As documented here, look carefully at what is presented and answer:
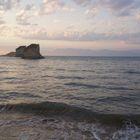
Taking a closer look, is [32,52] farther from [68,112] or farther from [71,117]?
[71,117]

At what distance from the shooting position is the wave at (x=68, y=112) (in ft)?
42.5

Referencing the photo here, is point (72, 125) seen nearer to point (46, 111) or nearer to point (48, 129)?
point (48, 129)

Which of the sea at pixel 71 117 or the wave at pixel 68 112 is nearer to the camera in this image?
the sea at pixel 71 117

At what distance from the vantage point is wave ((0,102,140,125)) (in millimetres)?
12969

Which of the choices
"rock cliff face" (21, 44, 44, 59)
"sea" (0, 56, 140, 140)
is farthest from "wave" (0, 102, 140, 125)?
"rock cliff face" (21, 44, 44, 59)

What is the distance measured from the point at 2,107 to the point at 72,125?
5032 millimetres

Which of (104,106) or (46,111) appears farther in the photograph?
(104,106)

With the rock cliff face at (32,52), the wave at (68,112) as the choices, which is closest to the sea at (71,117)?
Result: the wave at (68,112)

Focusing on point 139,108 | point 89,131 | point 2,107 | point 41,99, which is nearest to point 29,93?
point 41,99

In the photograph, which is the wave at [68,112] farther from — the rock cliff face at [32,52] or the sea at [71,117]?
the rock cliff face at [32,52]

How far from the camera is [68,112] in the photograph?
1438cm

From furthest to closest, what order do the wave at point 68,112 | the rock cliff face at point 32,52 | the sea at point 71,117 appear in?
the rock cliff face at point 32,52, the wave at point 68,112, the sea at point 71,117

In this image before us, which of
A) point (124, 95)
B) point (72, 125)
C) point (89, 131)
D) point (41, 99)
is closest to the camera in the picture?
point (89, 131)

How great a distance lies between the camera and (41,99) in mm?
18188
